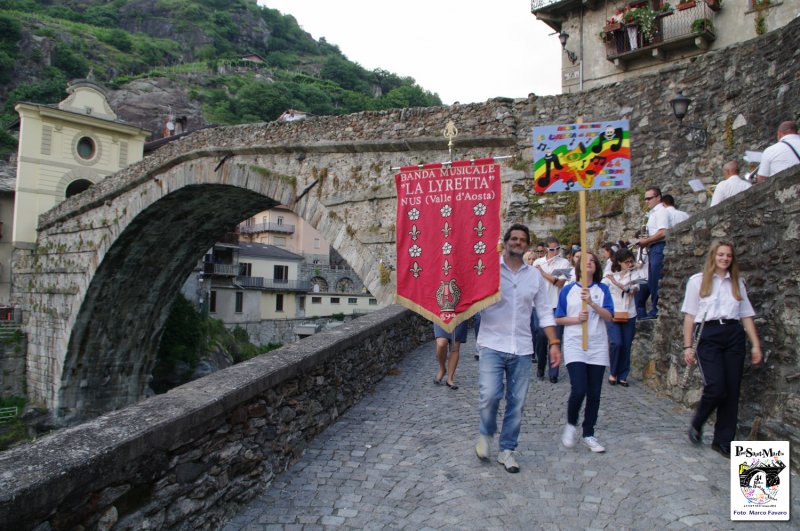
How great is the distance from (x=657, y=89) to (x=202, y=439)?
7.24 m

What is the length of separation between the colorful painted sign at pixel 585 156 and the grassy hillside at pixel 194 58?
38.1m

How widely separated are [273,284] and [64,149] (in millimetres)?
18412

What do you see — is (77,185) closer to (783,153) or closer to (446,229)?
(446,229)

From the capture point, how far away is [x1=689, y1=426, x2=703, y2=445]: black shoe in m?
3.72

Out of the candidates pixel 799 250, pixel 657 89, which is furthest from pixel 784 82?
pixel 799 250

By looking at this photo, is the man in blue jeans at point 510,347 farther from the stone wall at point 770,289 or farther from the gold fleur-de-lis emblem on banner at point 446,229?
the stone wall at point 770,289

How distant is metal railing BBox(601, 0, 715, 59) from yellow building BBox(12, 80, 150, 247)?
19279 mm

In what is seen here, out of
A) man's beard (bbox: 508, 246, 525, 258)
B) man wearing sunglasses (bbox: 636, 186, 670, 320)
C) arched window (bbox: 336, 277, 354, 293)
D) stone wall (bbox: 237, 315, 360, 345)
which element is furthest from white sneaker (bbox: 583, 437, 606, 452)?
arched window (bbox: 336, 277, 354, 293)

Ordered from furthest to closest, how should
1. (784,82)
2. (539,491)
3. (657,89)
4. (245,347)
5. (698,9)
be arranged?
(245,347) → (698,9) → (657,89) → (784,82) → (539,491)

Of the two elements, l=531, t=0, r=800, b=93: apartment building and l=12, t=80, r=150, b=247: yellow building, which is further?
l=12, t=80, r=150, b=247: yellow building

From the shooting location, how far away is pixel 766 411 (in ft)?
11.7

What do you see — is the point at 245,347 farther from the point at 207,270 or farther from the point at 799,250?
the point at 799,250

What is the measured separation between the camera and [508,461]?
349 cm

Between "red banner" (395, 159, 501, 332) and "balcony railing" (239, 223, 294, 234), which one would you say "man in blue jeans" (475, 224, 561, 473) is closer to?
"red banner" (395, 159, 501, 332)
